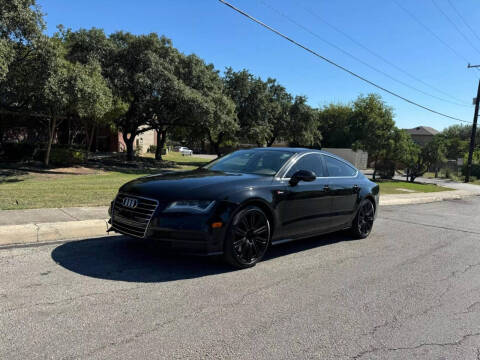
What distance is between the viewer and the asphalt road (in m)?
2.97

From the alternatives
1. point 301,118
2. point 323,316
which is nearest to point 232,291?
point 323,316

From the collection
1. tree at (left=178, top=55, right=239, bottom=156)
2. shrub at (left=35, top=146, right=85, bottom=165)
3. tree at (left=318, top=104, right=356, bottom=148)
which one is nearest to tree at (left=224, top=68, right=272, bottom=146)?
tree at (left=178, top=55, right=239, bottom=156)

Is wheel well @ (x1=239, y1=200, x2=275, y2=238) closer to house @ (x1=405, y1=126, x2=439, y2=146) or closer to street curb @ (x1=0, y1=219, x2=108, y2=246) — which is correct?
street curb @ (x1=0, y1=219, x2=108, y2=246)

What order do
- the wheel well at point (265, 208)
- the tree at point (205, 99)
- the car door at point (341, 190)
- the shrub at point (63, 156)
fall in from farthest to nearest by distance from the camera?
the tree at point (205, 99) < the shrub at point (63, 156) < the car door at point (341, 190) < the wheel well at point (265, 208)

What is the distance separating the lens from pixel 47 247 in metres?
5.32

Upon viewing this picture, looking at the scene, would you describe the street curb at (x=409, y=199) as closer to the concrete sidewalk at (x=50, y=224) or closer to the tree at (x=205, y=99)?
the concrete sidewalk at (x=50, y=224)

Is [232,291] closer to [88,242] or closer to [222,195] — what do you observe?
[222,195]

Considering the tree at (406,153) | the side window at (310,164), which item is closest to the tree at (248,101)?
the tree at (406,153)

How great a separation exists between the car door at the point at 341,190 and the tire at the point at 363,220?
302 millimetres

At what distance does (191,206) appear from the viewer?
4.41 m

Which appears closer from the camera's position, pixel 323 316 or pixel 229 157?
pixel 323 316

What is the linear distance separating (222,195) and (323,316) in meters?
Result: 1.77

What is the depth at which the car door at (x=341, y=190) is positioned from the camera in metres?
6.23

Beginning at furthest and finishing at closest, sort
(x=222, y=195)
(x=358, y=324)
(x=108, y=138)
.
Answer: (x=108, y=138) < (x=222, y=195) < (x=358, y=324)
